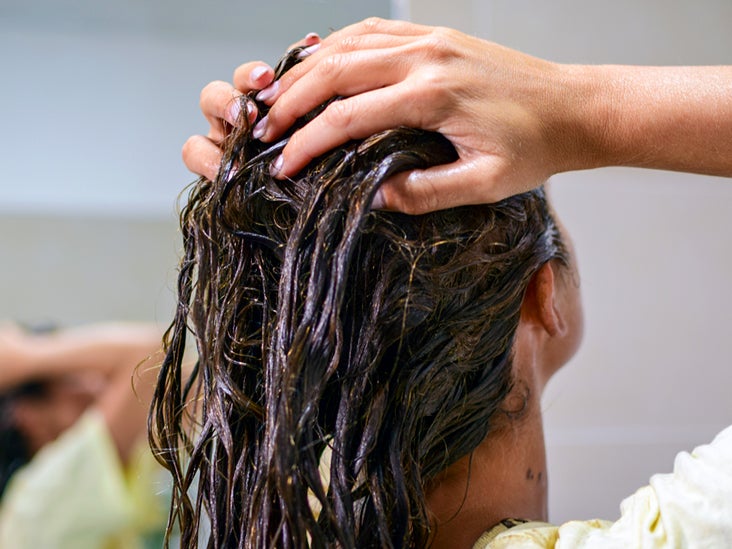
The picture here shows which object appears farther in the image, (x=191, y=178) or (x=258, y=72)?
(x=191, y=178)

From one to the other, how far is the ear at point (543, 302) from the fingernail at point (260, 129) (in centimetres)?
32

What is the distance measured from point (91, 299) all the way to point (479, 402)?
921 millimetres

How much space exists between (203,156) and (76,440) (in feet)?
2.89

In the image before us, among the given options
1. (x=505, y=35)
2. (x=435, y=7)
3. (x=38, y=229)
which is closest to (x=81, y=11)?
(x=38, y=229)

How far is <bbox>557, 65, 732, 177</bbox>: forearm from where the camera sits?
2.11 feet

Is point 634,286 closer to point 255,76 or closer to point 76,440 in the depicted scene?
point 255,76

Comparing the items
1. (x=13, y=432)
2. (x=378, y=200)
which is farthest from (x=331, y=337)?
(x=13, y=432)

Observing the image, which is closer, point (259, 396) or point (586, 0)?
point (259, 396)

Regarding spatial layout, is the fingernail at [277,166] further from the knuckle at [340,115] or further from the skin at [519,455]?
the skin at [519,455]

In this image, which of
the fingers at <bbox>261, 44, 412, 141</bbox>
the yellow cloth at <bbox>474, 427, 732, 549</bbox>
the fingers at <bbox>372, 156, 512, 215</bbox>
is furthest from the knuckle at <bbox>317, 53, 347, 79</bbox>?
the yellow cloth at <bbox>474, 427, 732, 549</bbox>

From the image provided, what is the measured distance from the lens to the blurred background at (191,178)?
4.26 feet

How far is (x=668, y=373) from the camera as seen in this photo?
1332 millimetres

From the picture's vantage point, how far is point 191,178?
1379 millimetres

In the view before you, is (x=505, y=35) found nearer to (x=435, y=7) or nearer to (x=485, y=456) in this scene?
(x=435, y=7)
